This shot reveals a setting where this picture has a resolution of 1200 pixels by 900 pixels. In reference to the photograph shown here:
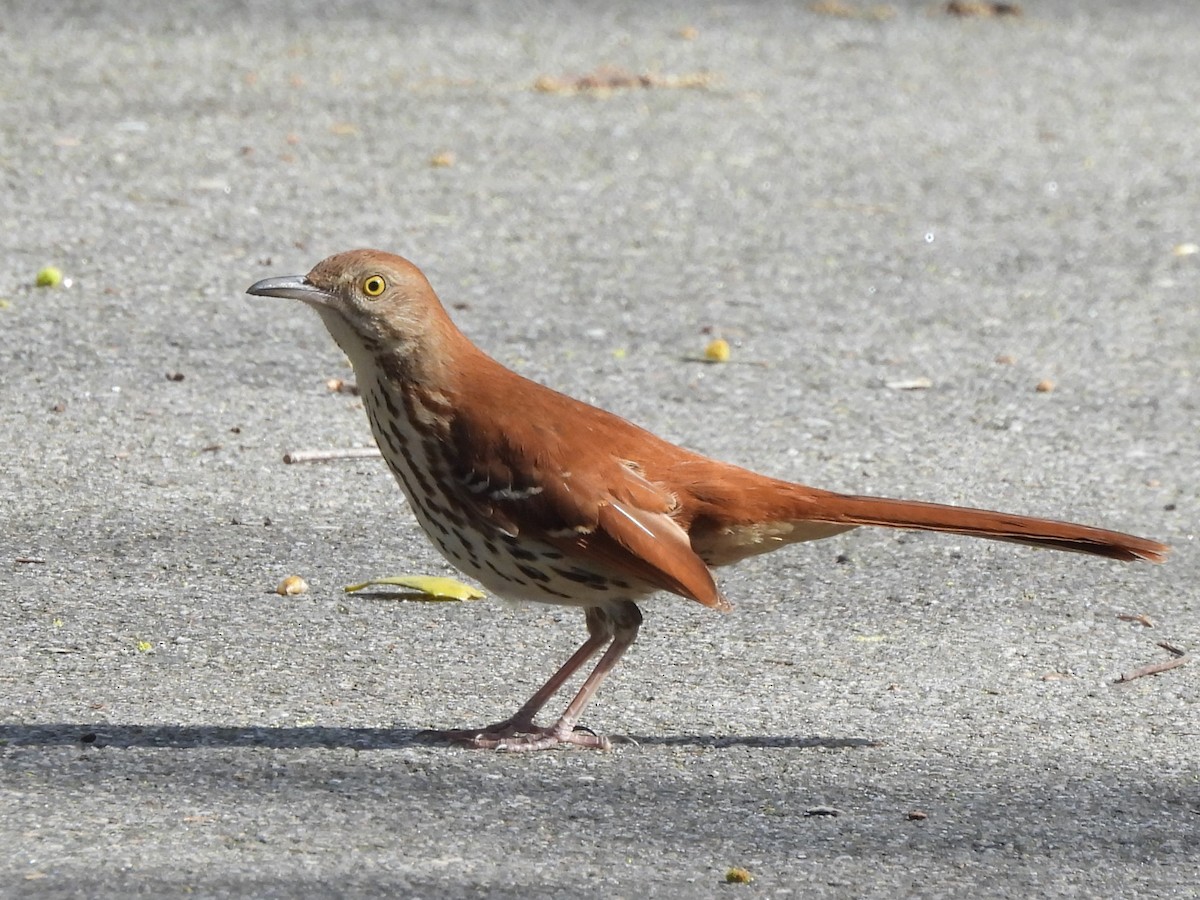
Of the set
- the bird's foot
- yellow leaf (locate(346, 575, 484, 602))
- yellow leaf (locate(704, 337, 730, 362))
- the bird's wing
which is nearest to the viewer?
the bird's wing

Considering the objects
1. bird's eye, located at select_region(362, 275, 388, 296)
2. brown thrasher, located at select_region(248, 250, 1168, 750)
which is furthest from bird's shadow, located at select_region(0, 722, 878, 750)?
bird's eye, located at select_region(362, 275, 388, 296)

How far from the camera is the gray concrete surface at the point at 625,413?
365 centimetres

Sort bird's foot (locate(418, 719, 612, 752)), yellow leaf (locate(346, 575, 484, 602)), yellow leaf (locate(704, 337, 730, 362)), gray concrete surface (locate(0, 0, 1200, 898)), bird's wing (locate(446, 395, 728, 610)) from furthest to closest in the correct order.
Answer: yellow leaf (locate(704, 337, 730, 362))
yellow leaf (locate(346, 575, 484, 602))
bird's foot (locate(418, 719, 612, 752))
bird's wing (locate(446, 395, 728, 610))
gray concrete surface (locate(0, 0, 1200, 898))

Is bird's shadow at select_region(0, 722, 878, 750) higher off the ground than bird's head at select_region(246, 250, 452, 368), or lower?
lower

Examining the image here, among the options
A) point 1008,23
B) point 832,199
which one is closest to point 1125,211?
point 832,199

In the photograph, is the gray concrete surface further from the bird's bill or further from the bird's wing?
the bird's bill

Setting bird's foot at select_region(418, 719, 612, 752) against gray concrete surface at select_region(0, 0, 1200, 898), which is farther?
bird's foot at select_region(418, 719, 612, 752)

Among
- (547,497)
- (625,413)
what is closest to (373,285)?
(547,497)

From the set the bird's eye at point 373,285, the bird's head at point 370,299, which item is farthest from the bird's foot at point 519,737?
the bird's eye at point 373,285

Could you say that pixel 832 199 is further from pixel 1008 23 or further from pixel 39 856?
pixel 39 856

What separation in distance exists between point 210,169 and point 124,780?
17.0 ft

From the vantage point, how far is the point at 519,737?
4.01 metres

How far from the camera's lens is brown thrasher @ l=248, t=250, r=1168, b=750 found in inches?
153

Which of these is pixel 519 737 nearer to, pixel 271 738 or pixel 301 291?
pixel 271 738
